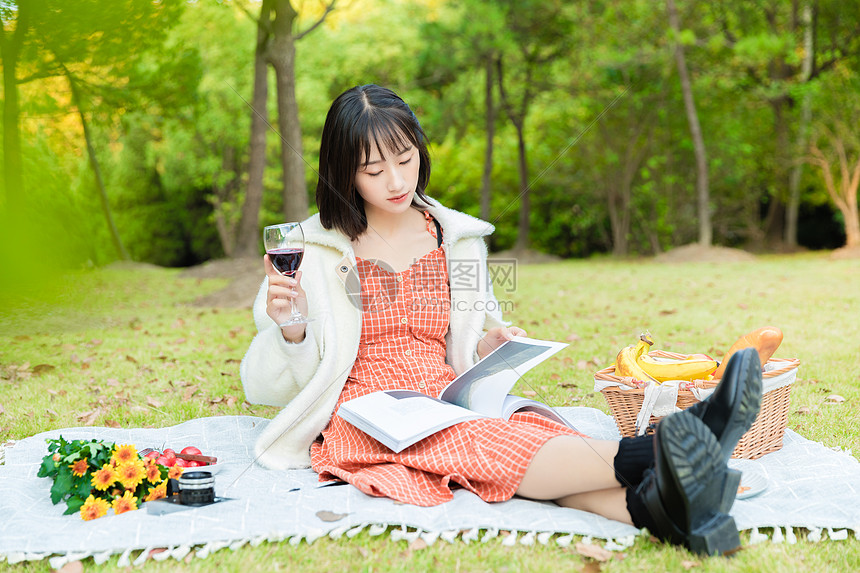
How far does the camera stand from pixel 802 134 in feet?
48.9

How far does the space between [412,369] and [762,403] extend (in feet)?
4.26

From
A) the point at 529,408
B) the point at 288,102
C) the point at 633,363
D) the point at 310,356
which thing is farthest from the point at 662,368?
the point at 288,102

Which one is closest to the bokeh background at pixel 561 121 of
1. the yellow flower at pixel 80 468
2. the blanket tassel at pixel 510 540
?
the yellow flower at pixel 80 468

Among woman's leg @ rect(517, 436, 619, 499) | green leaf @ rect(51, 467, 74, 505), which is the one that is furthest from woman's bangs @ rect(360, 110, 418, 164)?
green leaf @ rect(51, 467, 74, 505)

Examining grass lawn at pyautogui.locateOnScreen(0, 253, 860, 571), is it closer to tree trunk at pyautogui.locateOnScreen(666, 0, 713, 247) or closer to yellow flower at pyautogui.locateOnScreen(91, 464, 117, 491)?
yellow flower at pyautogui.locateOnScreen(91, 464, 117, 491)

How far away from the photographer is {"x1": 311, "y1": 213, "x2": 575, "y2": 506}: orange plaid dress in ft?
7.26

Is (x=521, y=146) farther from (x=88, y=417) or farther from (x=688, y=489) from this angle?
(x=688, y=489)

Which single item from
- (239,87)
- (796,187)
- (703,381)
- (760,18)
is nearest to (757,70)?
(760,18)

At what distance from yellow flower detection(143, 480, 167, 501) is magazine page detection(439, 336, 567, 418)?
100 cm

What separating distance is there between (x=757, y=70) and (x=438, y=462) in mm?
16815

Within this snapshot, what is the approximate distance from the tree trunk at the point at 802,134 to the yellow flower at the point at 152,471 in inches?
614

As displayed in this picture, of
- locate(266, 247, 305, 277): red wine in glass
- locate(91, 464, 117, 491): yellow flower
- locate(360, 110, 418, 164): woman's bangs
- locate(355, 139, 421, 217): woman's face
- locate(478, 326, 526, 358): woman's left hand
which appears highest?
locate(360, 110, 418, 164): woman's bangs

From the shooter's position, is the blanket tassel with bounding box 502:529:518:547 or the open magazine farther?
the open magazine

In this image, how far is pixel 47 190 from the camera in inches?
65.9
